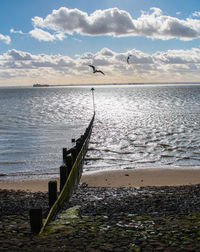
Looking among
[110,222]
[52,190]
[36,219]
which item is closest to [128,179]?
[52,190]

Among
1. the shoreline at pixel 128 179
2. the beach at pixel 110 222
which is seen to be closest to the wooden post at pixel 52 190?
the beach at pixel 110 222

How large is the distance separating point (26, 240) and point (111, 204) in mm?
3798

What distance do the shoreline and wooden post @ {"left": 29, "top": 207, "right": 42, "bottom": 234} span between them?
23.4ft

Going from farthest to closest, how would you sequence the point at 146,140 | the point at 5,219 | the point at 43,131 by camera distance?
the point at 43,131, the point at 146,140, the point at 5,219

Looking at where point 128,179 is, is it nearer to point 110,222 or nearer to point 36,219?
point 110,222

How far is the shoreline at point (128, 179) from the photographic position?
1518cm

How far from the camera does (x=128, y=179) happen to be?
1611 cm

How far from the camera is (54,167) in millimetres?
19328

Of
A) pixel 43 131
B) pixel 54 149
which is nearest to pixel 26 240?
pixel 54 149

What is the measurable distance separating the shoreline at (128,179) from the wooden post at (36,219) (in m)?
7.14

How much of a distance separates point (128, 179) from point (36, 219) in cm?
934

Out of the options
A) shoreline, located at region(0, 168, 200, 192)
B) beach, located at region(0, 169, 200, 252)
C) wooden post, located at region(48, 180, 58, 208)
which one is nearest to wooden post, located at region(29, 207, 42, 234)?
beach, located at region(0, 169, 200, 252)

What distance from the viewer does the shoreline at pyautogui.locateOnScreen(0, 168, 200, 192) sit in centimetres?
1518

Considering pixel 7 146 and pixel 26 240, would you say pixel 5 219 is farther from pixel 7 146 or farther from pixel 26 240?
pixel 7 146
